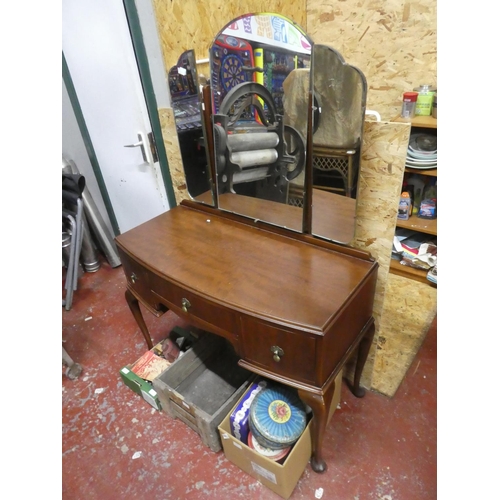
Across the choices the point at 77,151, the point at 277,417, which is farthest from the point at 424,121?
the point at 77,151

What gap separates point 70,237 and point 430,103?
2.41 m

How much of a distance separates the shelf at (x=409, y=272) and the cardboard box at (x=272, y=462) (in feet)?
4.67

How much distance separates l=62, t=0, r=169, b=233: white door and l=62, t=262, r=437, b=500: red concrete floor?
1.06 m

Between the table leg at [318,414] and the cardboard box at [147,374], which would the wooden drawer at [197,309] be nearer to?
the table leg at [318,414]

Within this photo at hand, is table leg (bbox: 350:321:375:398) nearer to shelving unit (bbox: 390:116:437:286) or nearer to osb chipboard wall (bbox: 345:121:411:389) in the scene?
osb chipboard wall (bbox: 345:121:411:389)

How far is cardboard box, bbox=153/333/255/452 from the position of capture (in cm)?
134

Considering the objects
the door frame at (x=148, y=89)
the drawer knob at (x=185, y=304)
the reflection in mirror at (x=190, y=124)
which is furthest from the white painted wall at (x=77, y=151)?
the drawer knob at (x=185, y=304)

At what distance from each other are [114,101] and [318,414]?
178cm

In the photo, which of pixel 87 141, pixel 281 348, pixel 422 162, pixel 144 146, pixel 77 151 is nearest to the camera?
pixel 281 348

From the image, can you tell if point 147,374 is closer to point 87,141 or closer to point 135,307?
point 135,307

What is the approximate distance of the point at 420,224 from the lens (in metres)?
2.24

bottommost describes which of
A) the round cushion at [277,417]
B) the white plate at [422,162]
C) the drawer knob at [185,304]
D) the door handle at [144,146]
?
the round cushion at [277,417]

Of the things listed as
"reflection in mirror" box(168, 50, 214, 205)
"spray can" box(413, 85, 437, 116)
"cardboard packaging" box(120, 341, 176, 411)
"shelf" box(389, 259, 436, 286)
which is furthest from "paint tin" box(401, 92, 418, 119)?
"cardboard packaging" box(120, 341, 176, 411)

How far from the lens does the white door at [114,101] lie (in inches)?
61.6
